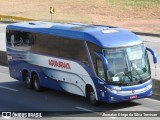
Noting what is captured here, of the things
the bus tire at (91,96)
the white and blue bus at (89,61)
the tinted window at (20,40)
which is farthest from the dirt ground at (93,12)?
the bus tire at (91,96)

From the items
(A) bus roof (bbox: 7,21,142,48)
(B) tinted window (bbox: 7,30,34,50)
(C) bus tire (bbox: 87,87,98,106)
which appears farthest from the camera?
(B) tinted window (bbox: 7,30,34,50)

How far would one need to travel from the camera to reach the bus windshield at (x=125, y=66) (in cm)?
1694

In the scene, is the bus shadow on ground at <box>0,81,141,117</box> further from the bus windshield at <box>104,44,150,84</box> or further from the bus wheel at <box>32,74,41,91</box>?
the bus windshield at <box>104,44,150,84</box>

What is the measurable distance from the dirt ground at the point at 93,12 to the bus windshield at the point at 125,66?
2531 cm

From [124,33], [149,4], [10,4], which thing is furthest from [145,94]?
[10,4]

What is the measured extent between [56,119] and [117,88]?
91.9 inches

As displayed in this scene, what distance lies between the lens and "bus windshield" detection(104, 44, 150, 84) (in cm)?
1694

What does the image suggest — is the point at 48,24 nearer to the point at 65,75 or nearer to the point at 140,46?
the point at 65,75

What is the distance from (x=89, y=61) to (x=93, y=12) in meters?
42.7

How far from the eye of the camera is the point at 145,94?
56.8ft

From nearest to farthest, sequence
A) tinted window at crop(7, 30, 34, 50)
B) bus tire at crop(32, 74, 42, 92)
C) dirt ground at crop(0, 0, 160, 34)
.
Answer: bus tire at crop(32, 74, 42, 92) < tinted window at crop(7, 30, 34, 50) < dirt ground at crop(0, 0, 160, 34)

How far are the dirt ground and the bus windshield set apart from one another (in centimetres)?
2531
